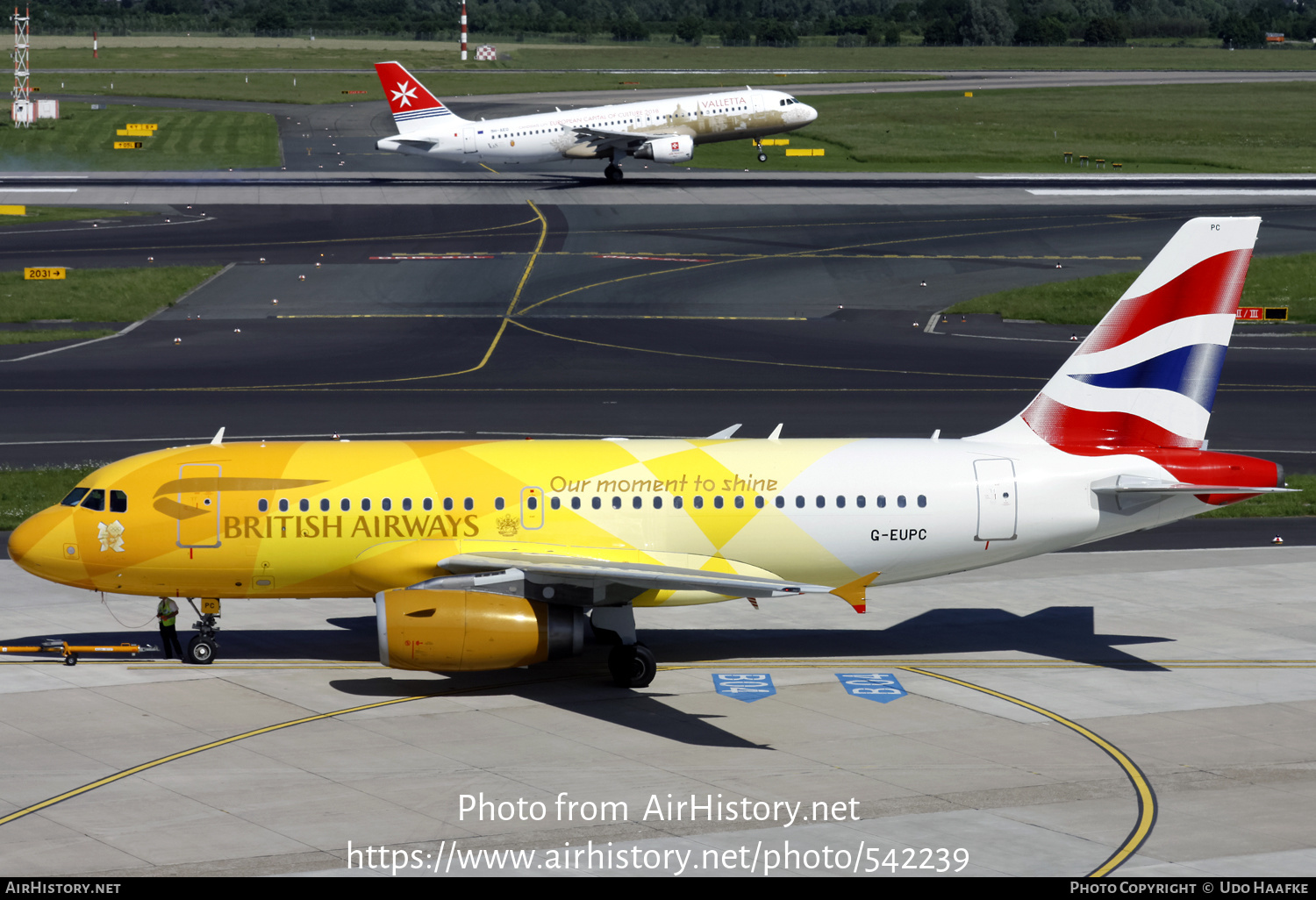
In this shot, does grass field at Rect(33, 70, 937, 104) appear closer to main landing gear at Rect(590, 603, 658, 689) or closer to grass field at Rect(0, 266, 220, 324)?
grass field at Rect(0, 266, 220, 324)

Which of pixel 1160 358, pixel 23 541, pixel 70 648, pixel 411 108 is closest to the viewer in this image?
pixel 23 541

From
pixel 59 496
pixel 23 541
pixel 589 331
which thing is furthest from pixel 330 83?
pixel 23 541

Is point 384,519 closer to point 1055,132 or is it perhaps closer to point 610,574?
point 610,574

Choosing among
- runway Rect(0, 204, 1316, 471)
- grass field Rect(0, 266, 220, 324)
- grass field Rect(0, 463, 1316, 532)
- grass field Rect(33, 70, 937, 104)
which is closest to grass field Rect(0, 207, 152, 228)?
runway Rect(0, 204, 1316, 471)

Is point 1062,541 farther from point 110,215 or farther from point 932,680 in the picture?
point 110,215

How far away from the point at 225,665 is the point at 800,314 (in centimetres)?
4289

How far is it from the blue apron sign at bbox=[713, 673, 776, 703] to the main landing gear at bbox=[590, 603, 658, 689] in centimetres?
142

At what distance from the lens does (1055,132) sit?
134250 millimetres

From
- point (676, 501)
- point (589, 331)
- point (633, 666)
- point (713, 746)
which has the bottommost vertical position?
point (713, 746)

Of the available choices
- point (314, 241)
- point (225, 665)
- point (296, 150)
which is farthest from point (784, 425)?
point (296, 150)

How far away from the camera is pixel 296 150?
125 metres

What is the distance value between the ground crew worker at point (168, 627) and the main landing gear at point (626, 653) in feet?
27.9

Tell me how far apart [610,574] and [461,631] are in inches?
110

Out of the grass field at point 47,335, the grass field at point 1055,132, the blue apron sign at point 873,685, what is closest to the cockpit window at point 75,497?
the blue apron sign at point 873,685
